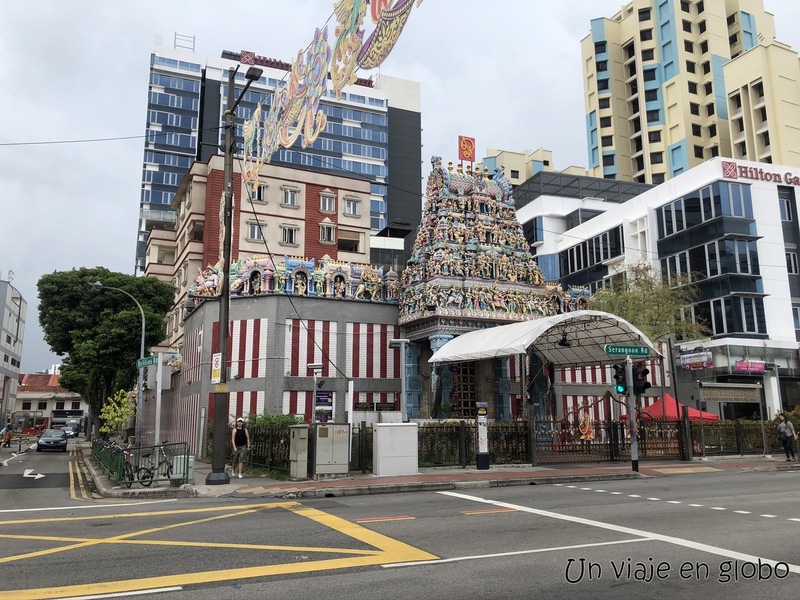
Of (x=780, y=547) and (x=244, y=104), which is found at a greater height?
(x=244, y=104)

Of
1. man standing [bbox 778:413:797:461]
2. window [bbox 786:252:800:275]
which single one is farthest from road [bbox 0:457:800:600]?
window [bbox 786:252:800:275]

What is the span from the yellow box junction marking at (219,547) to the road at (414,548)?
0.03 metres

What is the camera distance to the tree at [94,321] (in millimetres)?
43500

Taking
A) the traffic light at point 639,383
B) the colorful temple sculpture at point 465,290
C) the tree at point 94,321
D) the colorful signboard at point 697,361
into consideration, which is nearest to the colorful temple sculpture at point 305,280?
the colorful temple sculpture at point 465,290

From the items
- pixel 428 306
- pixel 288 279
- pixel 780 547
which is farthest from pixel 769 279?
pixel 780 547

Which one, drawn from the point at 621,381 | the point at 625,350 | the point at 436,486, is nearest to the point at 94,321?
the point at 436,486

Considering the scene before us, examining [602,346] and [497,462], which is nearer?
[497,462]

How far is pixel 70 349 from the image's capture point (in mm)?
46062

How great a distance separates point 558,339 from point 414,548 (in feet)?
62.1

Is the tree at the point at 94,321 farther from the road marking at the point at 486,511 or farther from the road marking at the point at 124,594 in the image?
the road marking at the point at 124,594

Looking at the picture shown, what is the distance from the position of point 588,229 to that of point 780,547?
53342mm

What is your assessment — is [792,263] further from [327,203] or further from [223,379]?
[223,379]

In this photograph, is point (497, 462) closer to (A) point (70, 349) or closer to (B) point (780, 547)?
(B) point (780, 547)

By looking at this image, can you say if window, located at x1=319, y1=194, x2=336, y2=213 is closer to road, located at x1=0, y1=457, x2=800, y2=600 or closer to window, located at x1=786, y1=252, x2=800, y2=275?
window, located at x1=786, y1=252, x2=800, y2=275
